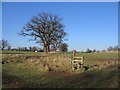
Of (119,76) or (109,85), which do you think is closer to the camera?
(109,85)

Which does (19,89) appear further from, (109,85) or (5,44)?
(5,44)

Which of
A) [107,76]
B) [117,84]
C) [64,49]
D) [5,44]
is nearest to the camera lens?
[117,84]

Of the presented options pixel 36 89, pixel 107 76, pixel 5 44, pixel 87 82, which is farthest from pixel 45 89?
pixel 5 44

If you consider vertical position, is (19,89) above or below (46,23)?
below

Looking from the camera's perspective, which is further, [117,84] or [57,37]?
[57,37]

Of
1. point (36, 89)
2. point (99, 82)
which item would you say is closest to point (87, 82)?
point (99, 82)

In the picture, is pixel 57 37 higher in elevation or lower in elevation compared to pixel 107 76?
higher

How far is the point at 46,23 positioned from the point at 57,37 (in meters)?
4.90

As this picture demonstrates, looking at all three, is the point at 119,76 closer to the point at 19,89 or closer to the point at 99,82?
the point at 99,82

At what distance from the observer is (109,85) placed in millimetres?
15969

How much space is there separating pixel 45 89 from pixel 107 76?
4606 mm

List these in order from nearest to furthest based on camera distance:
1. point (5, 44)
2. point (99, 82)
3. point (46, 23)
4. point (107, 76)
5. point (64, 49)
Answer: point (99, 82), point (107, 76), point (46, 23), point (64, 49), point (5, 44)

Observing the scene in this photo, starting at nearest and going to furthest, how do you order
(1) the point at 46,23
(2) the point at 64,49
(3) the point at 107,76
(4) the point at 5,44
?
(3) the point at 107,76 → (1) the point at 46,23 → (2) the point at 64,49 → (4) the point at 5,44

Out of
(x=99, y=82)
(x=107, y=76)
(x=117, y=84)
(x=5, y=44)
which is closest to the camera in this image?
(x=117, y=84)
